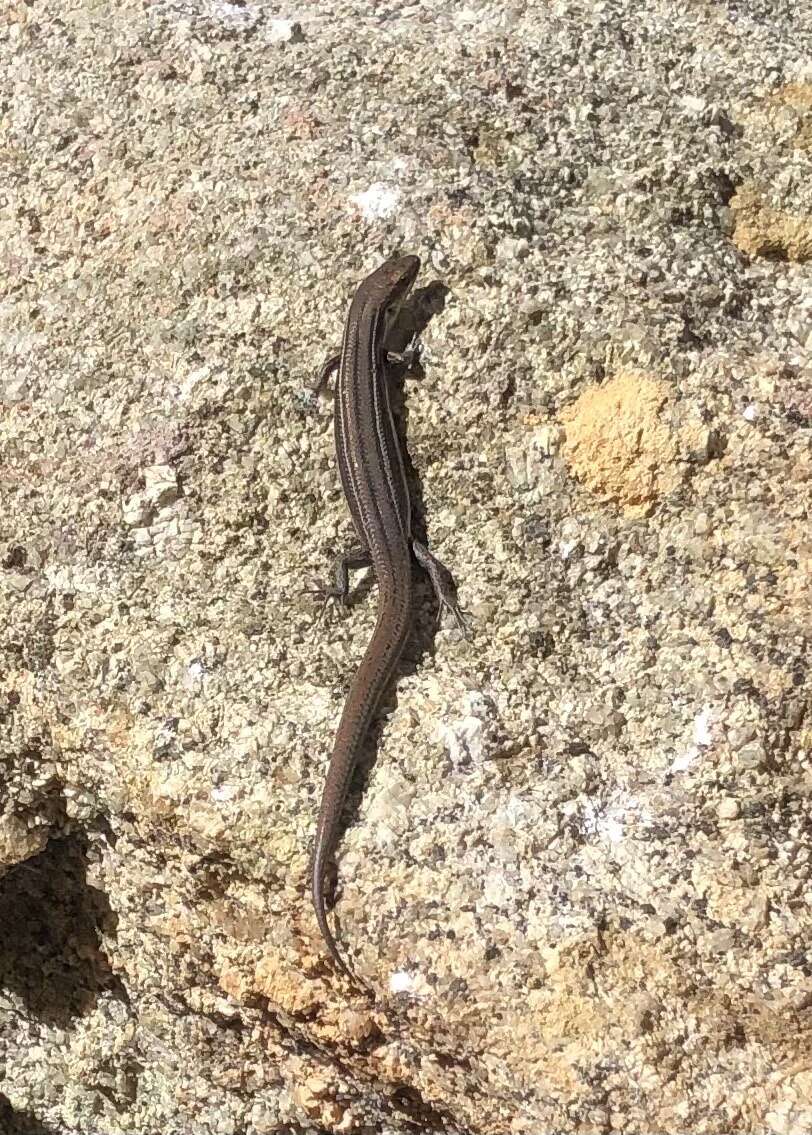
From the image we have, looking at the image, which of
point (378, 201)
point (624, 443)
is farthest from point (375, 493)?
point (378, 201)

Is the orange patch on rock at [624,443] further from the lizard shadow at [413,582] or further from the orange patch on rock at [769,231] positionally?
the orange patch on rock at [769,231]

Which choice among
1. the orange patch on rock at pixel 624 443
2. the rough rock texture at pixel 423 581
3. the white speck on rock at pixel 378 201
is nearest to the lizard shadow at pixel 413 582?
the rough rock texture at pixel 423 581

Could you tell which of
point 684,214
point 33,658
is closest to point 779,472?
point 684,214

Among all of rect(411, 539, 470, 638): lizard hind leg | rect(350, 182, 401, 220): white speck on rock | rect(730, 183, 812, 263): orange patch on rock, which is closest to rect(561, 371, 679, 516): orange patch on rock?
rect(411, 539, 470, 638): lizard hind leg

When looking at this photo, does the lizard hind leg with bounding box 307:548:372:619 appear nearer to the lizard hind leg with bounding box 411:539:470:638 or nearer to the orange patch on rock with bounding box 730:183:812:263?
the lizard hind leg with bounding box 411:539:470:638

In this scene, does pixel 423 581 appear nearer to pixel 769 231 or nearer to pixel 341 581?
pixel 341 581
